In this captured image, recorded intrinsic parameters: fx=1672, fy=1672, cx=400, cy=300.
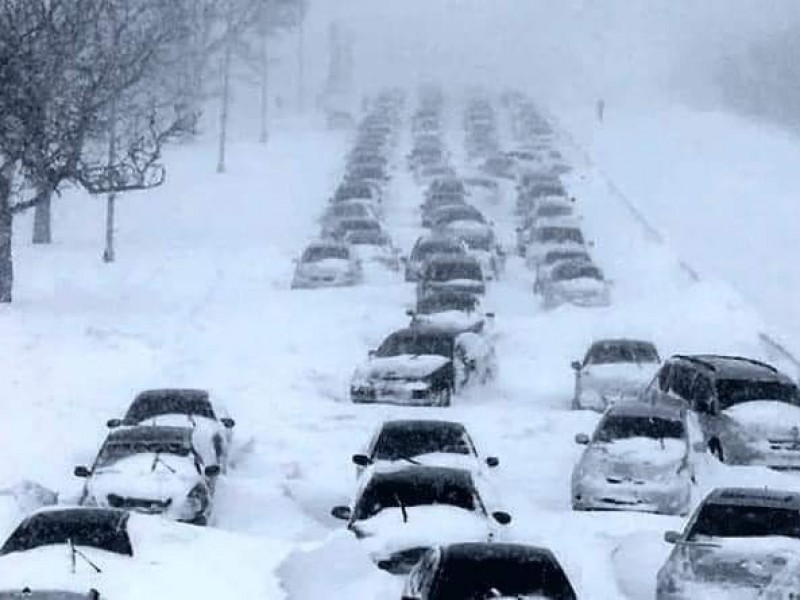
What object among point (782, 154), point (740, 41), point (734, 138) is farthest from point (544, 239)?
point (740, 41)

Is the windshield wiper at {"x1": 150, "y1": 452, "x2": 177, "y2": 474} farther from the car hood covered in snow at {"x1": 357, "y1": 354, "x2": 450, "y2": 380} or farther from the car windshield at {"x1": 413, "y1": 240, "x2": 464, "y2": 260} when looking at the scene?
the car windshield at {"x1": 413, "y1": 240, "x2": 464, "y2": 260}

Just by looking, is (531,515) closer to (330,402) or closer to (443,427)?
(443,427)

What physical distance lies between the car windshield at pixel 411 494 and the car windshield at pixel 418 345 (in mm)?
9813

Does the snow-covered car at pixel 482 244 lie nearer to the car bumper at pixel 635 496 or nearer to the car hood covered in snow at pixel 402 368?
the car hood covered in snow at pixel 402 368

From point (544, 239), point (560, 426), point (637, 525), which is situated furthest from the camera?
point (544, 239)

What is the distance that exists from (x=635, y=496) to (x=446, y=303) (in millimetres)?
12295

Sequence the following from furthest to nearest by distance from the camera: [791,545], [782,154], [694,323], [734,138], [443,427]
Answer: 1. [734,138]
2. [782,154]
3. [694,323]
4. [443,427]
5. [791,545]

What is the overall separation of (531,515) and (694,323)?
15.2 m

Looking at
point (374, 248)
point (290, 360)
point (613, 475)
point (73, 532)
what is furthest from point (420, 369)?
point (374, 248)

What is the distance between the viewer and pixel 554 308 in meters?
35.1

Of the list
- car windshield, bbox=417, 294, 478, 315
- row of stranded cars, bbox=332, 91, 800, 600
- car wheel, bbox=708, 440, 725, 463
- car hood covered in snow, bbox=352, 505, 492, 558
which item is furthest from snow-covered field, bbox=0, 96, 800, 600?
car windshield, bbox=417, 294, 478, 315

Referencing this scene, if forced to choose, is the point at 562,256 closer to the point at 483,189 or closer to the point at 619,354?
the point at 619,354

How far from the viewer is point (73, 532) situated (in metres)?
14.6

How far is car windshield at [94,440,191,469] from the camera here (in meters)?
18.7
